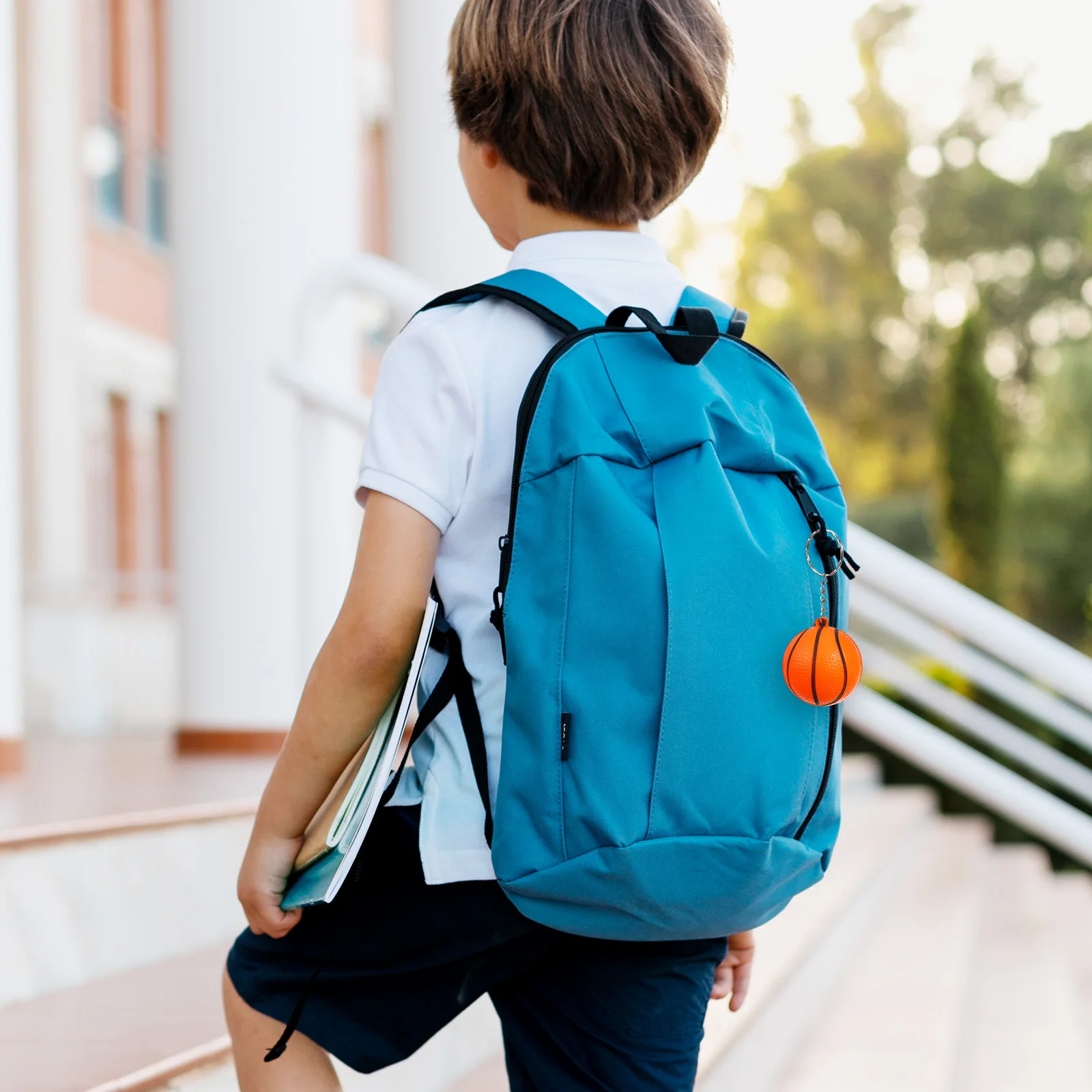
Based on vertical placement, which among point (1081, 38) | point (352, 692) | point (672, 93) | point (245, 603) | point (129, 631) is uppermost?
point (1081, 38)

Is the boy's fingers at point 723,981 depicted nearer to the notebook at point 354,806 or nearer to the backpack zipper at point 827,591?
the backpack zipper at point 827,591

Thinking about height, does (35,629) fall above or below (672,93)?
below

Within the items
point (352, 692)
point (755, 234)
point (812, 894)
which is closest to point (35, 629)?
point (812, 894)

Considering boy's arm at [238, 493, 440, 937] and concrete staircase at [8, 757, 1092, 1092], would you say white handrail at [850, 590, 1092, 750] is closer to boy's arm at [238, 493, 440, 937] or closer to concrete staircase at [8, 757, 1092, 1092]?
concrete staircase at [8, 757, 1092, 1092]

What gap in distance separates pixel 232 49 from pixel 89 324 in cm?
607

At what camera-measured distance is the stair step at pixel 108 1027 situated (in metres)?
1.70

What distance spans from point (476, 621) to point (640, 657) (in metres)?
0.16

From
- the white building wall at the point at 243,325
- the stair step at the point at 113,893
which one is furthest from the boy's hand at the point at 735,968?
the white building wall at the point at 243,325

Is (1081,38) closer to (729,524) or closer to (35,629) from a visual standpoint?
(35,629)

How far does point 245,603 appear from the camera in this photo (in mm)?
4254

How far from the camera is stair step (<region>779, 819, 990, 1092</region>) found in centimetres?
265

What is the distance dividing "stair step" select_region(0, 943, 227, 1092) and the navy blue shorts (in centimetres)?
63

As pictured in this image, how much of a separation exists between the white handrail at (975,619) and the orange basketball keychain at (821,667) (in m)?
1.42

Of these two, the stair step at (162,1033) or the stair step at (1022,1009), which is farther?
the stair step at (1022,1009)
